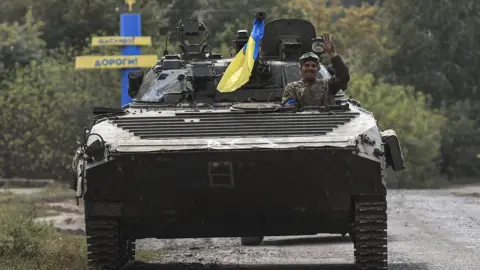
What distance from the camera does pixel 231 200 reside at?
948cm

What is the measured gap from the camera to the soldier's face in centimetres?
1097

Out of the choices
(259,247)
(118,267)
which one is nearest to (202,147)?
(118,267)

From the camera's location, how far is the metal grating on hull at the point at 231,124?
9.59 metres

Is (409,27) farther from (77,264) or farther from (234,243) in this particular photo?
(77,264)

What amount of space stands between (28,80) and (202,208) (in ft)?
76.3

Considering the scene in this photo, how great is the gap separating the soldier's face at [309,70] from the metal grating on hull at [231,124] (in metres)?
0.92

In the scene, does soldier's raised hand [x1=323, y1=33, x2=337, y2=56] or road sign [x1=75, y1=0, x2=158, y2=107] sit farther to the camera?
road sign [x1=75, y1=0, x2=158, y2=107]

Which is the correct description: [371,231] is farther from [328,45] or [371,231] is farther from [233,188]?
[328,45]

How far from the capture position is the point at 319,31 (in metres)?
50.9

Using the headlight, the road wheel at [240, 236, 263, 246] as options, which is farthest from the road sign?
Answer: the headlight

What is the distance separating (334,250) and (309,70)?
9.00 ft

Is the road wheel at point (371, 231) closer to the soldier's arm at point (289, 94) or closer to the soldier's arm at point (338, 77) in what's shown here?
the soldier's arm at point (338, 77)

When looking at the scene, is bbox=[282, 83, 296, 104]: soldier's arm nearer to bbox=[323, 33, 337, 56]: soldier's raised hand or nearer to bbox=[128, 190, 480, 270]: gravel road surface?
bbox=[323, 33, 337, 56]: soldier's raised hand

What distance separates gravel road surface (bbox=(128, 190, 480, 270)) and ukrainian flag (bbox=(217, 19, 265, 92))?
1747mm
